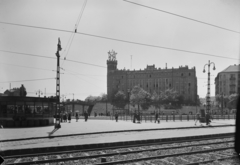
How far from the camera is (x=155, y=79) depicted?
124125 mm

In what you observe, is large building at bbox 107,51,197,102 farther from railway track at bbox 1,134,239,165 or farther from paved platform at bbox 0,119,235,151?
railway track at bbox 1,134,239,165

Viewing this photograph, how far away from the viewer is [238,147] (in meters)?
3.39

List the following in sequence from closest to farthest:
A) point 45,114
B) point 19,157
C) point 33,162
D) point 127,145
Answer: point 33,162 < point 19,157 < point 127,145 < point 45,114

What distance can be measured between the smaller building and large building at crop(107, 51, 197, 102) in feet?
322

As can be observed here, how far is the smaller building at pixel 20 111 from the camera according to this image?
23547mm

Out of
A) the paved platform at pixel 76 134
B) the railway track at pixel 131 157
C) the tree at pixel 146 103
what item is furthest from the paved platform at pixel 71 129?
the tree at pixel 146 103

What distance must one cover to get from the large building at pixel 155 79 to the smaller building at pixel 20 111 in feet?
322

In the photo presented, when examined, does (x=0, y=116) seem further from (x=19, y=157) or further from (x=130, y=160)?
(x=130, y=160)

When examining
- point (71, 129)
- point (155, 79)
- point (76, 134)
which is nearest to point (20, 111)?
point (71, 129)

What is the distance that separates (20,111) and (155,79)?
4088 inches

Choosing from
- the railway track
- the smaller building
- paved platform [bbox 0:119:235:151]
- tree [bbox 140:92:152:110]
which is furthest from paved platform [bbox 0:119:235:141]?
tree [bbox 140:92:152:110]

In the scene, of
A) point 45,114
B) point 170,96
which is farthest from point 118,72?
point 45,114

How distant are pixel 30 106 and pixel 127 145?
14062 millimetres

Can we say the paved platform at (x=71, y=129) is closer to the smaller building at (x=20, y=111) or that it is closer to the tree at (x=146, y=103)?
the smaller building at (x=20, y=111)
